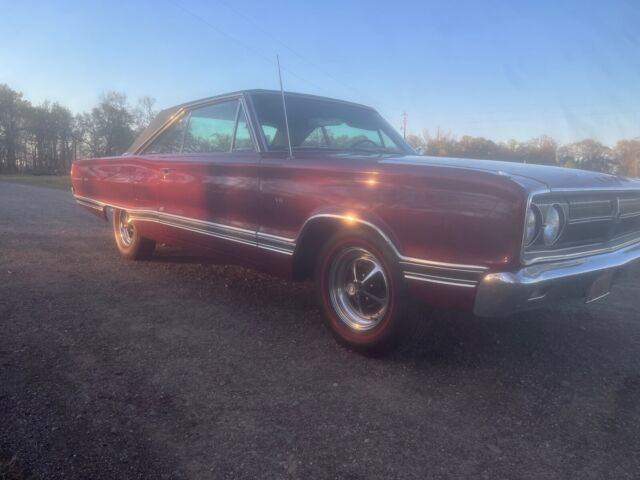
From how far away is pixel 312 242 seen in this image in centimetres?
327

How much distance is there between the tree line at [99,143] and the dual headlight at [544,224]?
200 centimetres

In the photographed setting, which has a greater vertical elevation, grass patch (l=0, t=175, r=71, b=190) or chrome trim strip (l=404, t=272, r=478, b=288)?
grass patch (l=0, t=175, r=71, b=190)

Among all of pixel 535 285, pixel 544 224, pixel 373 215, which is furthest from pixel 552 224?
pixel 373 215

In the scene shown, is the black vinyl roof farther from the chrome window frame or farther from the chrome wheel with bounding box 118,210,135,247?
the chrome wheel with bounding box 118,210,135,247

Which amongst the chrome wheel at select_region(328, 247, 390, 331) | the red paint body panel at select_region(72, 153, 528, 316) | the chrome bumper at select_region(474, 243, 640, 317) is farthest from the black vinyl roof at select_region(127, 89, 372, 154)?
the chrome bumper at select_region(474, 243, 640, 317)

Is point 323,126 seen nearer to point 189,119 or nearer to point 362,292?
point 189,119

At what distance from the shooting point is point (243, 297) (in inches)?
163

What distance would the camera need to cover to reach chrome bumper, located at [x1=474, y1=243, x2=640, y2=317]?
234 centimetres

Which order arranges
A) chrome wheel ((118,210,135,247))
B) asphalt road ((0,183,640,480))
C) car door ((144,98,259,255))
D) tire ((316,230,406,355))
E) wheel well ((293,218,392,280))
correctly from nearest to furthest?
asphalt road ((0,183,640,480)), tire ((316,230,406,355)), wheel well ((293,218,392,280)), car door ((144,98,259,255)), chrome wheel ((118,210,135,247))

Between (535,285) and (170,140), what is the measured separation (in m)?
3.75

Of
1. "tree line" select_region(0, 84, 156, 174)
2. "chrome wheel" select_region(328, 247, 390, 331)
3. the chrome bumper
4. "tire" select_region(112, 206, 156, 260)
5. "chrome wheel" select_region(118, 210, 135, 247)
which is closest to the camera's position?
the chrome bumper

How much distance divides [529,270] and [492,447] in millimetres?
848

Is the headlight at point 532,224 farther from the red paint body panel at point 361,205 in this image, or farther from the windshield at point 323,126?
the windshield at point 323,126

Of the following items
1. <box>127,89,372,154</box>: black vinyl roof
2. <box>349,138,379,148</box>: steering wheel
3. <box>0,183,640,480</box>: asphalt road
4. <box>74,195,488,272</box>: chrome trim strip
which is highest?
<box>127,89,372,154</box>: black vinyl roof
